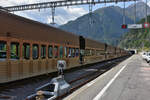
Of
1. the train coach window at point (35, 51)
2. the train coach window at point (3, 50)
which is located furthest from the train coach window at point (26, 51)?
the train coach window at point (3, 50)

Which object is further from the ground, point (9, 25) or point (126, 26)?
point (126, 26)

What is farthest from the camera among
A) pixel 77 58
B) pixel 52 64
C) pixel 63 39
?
pixel 77 58

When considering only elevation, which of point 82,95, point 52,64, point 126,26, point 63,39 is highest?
point 126,26

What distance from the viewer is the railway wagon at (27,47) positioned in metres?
8.44

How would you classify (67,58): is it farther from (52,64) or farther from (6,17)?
(6,17)

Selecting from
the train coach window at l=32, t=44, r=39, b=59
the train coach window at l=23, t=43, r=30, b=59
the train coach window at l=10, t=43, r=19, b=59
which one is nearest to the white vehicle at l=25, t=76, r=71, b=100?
the train coach window at l=10, t=43, r=19, b=59

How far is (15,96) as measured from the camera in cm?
760

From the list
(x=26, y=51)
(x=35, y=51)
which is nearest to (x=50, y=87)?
(x=26, y=51)

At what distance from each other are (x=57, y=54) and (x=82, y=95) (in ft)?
20.8

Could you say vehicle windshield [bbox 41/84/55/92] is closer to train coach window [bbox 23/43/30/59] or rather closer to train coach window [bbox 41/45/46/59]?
train coach window [bbox 23/43/30/59]

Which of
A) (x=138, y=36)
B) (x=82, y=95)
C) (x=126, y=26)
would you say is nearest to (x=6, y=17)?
(x=82, y=95)

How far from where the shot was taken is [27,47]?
397 inches

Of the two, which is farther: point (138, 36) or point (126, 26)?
point (138, 36)

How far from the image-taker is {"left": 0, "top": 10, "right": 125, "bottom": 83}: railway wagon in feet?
27.7
